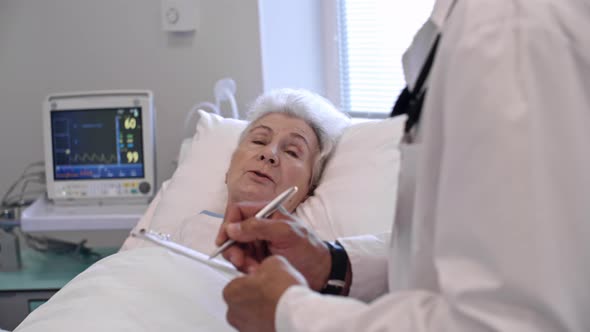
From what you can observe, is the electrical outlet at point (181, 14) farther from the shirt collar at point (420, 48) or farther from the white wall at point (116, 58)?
the shirt collar at point (420, 48)

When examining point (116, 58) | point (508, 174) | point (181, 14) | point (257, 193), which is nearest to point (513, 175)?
point (508, 174)

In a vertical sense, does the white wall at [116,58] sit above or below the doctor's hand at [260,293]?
above

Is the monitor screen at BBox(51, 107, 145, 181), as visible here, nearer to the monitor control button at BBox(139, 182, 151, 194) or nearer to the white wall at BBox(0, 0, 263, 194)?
the monitor control button at BBox(139, 182, 151, 194)

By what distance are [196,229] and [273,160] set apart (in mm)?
260

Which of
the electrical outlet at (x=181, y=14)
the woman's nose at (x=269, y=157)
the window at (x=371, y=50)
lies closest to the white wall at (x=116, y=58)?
the electrical outlet at (x=181, y=14)

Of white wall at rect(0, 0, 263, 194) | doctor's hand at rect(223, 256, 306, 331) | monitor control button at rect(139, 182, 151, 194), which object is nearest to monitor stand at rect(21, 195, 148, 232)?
monitor control button at rect(139, 182, 151, 194)

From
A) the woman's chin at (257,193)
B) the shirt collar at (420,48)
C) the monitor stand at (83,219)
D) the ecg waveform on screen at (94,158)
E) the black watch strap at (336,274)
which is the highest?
the shirt collar at (420,48)

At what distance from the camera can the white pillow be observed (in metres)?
1.77

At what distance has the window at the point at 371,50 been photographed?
263 centimetres

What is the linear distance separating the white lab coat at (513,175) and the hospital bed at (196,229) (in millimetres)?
476

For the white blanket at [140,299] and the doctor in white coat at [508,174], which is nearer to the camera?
the doctor in white coat at [508,174]

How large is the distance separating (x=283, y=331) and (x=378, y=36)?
2018 mm

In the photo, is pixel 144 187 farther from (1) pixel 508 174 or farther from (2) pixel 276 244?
(1) pixel 508 174

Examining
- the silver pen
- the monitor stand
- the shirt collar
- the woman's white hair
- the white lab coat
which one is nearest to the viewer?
the white lab coat
